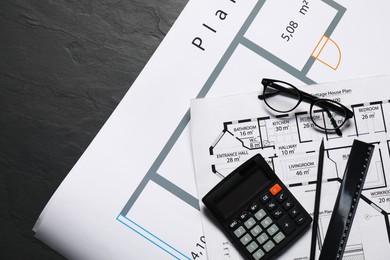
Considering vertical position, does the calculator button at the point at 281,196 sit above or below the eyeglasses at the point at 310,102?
below

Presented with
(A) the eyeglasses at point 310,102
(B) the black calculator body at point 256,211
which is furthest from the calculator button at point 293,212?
(A) the eyeglasses at point 310,102

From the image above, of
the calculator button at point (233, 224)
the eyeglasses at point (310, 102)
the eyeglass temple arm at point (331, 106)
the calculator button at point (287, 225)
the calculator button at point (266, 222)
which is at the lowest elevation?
the calculator button at point (233, 224)

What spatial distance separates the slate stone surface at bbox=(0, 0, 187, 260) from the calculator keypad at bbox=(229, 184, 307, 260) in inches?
8.4

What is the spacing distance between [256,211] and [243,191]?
0.09 ft

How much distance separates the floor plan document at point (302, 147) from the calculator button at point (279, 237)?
0.08ft

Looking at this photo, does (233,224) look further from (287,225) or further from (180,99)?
(180,99)

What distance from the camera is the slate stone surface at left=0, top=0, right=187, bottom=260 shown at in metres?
0.57

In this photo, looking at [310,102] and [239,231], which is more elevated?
[310,102]

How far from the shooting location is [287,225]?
1.71 feet

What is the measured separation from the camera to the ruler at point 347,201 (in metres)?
0.53

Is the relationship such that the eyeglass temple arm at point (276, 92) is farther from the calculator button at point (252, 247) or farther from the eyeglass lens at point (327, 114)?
the calculator button at point (252, 247)

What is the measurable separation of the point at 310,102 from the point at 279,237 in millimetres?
165

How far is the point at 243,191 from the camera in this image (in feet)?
1.74

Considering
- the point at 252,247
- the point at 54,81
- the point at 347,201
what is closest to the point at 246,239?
the point at 252,247
